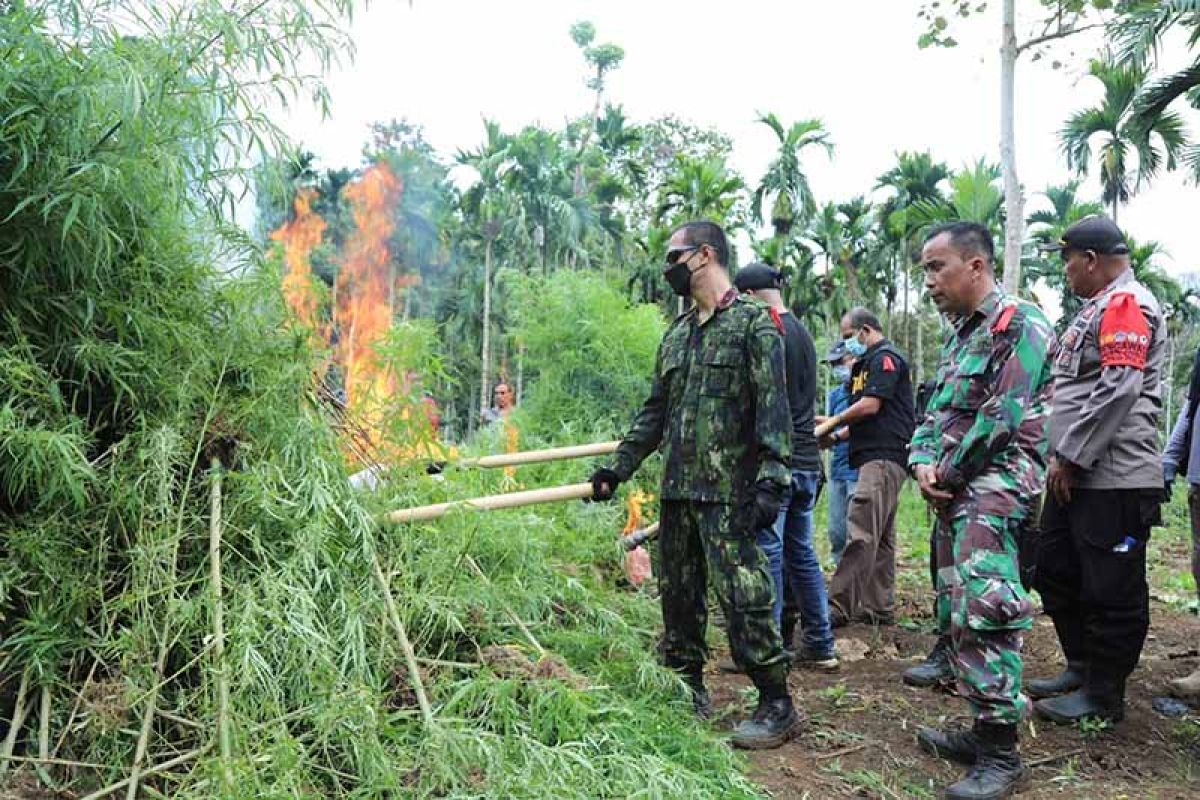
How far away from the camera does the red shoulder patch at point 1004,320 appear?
9.90ft

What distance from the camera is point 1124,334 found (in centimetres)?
344

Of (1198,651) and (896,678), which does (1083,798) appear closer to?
(896,678)

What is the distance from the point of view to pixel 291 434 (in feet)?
10.6

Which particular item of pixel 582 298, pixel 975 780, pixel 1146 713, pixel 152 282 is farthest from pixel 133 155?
pixel 582 298

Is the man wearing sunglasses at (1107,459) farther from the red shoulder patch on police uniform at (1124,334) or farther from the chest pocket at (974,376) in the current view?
the chest pocket at (974,376)

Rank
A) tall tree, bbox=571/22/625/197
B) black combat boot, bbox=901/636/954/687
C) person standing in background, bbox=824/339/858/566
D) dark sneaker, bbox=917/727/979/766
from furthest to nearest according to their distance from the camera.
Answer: tall tree, bbox=571/22/625/197 → person standing in background, bbox=824/339/858/566 → black combat boot, bbox=901/636/954/687 → dark sneaker, bbox=917/727/979/766

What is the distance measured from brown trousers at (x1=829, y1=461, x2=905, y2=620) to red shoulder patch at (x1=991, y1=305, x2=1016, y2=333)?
2.21 metres

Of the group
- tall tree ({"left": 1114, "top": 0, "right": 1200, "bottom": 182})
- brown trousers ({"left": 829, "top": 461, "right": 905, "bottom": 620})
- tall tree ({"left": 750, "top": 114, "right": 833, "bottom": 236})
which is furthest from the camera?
tall tree ({"left": 750, "top": 114, "right": 833, "bottom": 236})

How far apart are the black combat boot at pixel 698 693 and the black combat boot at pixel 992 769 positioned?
39.0 inches

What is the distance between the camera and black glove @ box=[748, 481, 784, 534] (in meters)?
3.20

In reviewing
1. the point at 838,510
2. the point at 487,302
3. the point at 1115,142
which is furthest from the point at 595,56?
the point at 838,510

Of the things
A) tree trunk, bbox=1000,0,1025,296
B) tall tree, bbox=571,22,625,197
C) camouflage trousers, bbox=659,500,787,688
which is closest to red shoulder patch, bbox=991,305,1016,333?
camouflage trousers, bbox=659,500,787,688

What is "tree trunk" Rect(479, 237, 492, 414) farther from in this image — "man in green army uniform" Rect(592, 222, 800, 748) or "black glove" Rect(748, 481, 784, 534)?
"black glove" Rect(748, 481, 784, 534)

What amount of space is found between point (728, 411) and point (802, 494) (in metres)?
1.35
